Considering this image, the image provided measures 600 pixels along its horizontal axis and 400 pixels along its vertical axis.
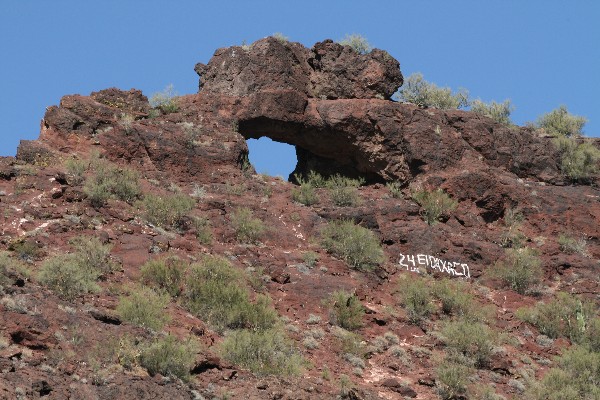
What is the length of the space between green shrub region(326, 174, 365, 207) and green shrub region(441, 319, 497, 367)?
6177 mm

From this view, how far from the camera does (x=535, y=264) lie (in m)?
24.2

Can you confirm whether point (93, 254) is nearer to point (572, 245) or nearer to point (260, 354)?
point (260, 354)

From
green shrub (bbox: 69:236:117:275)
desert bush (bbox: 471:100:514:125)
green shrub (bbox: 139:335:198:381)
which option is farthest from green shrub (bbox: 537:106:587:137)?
green shrub (bbox: 139:335:198:381)

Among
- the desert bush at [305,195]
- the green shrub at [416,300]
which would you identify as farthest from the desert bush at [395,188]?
the green shrub at [416,300]

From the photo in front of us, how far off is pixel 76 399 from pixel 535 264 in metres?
13.2

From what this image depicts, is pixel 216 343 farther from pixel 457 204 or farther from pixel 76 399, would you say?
pixel 457 204

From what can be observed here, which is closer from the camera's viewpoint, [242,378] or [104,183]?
[242,378]

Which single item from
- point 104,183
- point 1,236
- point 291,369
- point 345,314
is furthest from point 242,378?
point 104,183

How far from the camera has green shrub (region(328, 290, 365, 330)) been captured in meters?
19.9

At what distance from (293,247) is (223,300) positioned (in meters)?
4.19

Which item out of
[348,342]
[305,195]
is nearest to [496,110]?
[305,195]

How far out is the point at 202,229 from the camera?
22.5 metres

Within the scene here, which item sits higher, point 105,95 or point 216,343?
point 105,95

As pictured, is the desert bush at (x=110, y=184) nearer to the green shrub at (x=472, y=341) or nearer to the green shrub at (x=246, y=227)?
the green shrub at (x=246, y=227)
